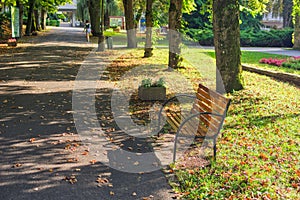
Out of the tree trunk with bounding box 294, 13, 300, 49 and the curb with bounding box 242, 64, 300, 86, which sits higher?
the tree trunk with bounding box 294, 13, 300, 49

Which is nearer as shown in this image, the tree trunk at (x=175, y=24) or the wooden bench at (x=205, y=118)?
the wooden bench at (x=205, y=118)

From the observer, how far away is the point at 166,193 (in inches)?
197

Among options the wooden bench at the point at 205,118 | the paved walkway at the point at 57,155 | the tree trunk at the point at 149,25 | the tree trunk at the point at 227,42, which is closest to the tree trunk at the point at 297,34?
the tree trunk at the point at 149,25

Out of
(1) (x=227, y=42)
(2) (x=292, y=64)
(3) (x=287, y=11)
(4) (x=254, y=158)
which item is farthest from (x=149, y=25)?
(3) (x=287, y=11)

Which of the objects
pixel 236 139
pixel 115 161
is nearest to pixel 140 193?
pixel 115 161

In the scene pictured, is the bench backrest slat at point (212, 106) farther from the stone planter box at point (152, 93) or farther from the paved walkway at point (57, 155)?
the stone planter box at point (152, 93)

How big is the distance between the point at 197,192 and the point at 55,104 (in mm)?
5880

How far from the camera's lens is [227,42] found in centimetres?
1097

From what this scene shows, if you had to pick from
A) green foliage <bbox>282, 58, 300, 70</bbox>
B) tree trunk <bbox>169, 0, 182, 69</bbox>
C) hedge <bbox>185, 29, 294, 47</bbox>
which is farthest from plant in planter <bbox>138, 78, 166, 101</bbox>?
hedge <bbox>185, 29, 294, 47</bbox>

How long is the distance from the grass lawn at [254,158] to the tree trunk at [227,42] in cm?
100

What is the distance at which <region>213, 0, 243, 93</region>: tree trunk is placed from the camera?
10914mm

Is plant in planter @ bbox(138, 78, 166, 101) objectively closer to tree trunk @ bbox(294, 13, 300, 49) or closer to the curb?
the curb

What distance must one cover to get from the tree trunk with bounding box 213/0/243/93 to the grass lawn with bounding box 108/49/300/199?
1000mm

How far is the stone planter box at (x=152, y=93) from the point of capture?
10.5 metres
